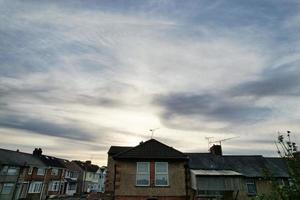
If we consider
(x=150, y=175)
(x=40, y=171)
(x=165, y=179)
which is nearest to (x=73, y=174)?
(x=40, y=171)

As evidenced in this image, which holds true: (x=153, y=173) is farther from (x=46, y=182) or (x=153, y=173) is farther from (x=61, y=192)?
(x=61, y=192)

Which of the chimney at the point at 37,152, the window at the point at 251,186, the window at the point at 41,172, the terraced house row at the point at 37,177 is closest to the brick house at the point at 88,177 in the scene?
the terraced house row at the point at 37,177

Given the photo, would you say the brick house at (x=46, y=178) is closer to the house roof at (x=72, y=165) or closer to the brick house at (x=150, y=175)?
the house roof at (x=72, y=165)

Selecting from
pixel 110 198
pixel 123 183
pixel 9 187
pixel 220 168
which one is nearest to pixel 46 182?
pixel 9 187

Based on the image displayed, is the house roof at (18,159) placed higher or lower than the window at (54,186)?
higher

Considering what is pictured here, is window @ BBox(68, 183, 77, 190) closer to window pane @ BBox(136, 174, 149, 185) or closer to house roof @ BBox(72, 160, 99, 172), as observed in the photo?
house roof @ BBox(72, 160, 99, 172)

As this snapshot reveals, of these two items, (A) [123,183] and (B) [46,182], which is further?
(B) [46,182]

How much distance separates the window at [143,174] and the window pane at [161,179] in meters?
0.89

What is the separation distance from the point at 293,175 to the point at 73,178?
220ft

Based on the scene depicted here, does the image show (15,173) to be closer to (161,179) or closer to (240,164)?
(161,179)

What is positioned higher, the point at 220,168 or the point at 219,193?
the point at 220,168

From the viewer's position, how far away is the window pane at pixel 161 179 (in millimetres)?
21281

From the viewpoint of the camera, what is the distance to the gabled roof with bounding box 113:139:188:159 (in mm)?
22078

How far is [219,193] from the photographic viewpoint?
21703 mm
